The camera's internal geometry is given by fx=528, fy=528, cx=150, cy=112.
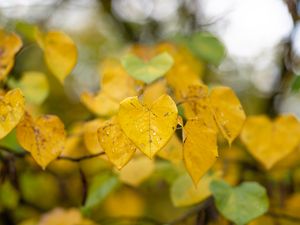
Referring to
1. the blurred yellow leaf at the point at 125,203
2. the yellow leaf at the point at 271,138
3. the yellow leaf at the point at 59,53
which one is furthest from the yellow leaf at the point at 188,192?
Result: the blurred yellow leaf at the point at 125,203

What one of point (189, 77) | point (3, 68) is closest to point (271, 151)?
point (189, 77)

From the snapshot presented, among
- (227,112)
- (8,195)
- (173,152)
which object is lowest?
(8,195)

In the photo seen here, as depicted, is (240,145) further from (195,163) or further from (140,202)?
(195,163)

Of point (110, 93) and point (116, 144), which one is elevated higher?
point (116, 144)

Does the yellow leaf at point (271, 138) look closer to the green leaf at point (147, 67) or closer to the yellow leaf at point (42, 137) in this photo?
the green leaf at point (147, 67)

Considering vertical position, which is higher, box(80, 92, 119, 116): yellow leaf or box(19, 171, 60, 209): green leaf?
box(80, 92, 119, 116): yellow leaf

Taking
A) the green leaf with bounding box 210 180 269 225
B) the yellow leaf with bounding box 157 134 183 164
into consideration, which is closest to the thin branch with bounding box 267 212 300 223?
the green leaf with bounding box 210 180 269 225

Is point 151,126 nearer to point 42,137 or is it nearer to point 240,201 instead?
point 42,137

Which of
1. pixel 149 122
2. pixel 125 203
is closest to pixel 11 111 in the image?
pixel 149 122

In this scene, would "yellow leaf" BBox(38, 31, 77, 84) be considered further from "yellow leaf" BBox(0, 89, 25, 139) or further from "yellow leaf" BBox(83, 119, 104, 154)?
"yellow leaf" BBox(0, 89, 25, 139)
